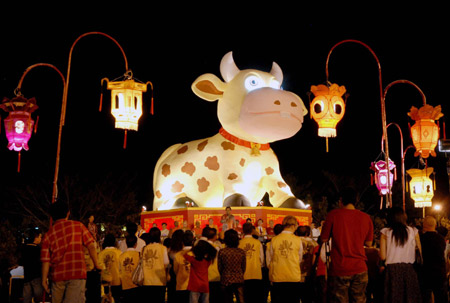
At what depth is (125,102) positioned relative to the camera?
15.4m

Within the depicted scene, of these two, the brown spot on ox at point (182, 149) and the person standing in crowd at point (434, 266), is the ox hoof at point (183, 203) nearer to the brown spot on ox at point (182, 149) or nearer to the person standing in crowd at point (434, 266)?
the brown spot on ox at point (182, 149)

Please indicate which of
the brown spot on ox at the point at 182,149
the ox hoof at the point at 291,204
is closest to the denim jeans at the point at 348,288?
the ox hoof at the point at 291,204

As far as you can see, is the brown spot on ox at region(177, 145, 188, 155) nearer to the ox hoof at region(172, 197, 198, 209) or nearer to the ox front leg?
the ox hoof at region(172, 197, 198, 209)

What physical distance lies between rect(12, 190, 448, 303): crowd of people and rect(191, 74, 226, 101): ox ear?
7152 mm

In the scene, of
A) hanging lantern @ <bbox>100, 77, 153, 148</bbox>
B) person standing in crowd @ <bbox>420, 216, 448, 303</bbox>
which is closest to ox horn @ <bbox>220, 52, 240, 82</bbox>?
hanging lantern @ <bbox>100, 77, 153, 148</bbox>

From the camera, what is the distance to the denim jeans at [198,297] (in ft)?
28.7

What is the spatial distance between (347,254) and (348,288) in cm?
40

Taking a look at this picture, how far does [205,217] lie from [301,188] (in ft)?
77.5

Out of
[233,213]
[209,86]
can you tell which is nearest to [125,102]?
[209,86]

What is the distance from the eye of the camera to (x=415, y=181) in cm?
2569

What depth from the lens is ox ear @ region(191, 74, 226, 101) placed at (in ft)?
56.0

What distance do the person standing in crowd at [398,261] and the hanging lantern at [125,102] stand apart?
29.8ft

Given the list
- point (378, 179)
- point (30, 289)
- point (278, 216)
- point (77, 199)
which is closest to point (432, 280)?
point (30, 289)

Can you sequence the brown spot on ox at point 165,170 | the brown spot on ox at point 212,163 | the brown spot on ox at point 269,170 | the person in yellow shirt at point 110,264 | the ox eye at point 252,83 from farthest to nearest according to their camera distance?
the brown spot on ox at point 165,170
the brown spot on ox at point 269,170
the brown spot on ox at point 212,163
the ox eye at point 252,83
the person in yellow shirt at point 110,264
